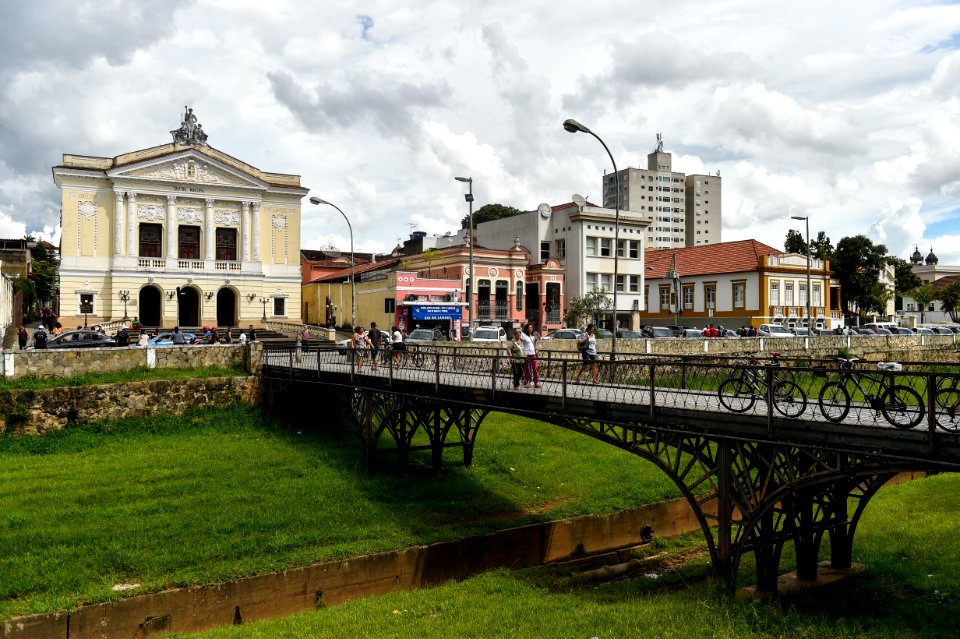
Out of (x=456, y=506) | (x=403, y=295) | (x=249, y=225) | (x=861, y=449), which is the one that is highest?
(x=249, y=225)

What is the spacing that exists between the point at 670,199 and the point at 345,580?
444 feet

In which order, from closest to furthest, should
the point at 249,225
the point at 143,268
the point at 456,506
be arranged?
1. the point at 456,506
2. the point at 143,268
3. the point at 249,225

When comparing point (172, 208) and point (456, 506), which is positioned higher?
point (172, 208)

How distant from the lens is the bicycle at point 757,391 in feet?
37.9

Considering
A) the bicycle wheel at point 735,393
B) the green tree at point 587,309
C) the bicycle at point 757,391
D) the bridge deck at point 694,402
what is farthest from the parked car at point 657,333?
the bicycle at point 757,391

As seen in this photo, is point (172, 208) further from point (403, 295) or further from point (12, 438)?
point (12, 438)

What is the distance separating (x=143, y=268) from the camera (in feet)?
165

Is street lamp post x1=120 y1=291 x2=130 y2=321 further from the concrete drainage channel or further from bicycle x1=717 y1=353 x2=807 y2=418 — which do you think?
bicycle x1=717 y1=353 x2=807 y2=418

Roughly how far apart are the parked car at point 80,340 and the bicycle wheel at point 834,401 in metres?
28.7

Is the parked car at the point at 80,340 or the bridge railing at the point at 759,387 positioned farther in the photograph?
the parked car at the point at 80,340

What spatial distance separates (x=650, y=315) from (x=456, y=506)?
48.1 m

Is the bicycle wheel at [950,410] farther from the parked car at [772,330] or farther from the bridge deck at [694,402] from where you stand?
the parked car at [772,330]

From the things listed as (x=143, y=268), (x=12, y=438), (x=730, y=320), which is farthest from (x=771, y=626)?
(x=730, y=320)

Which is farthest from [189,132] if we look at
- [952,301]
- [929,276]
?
[929,276]
